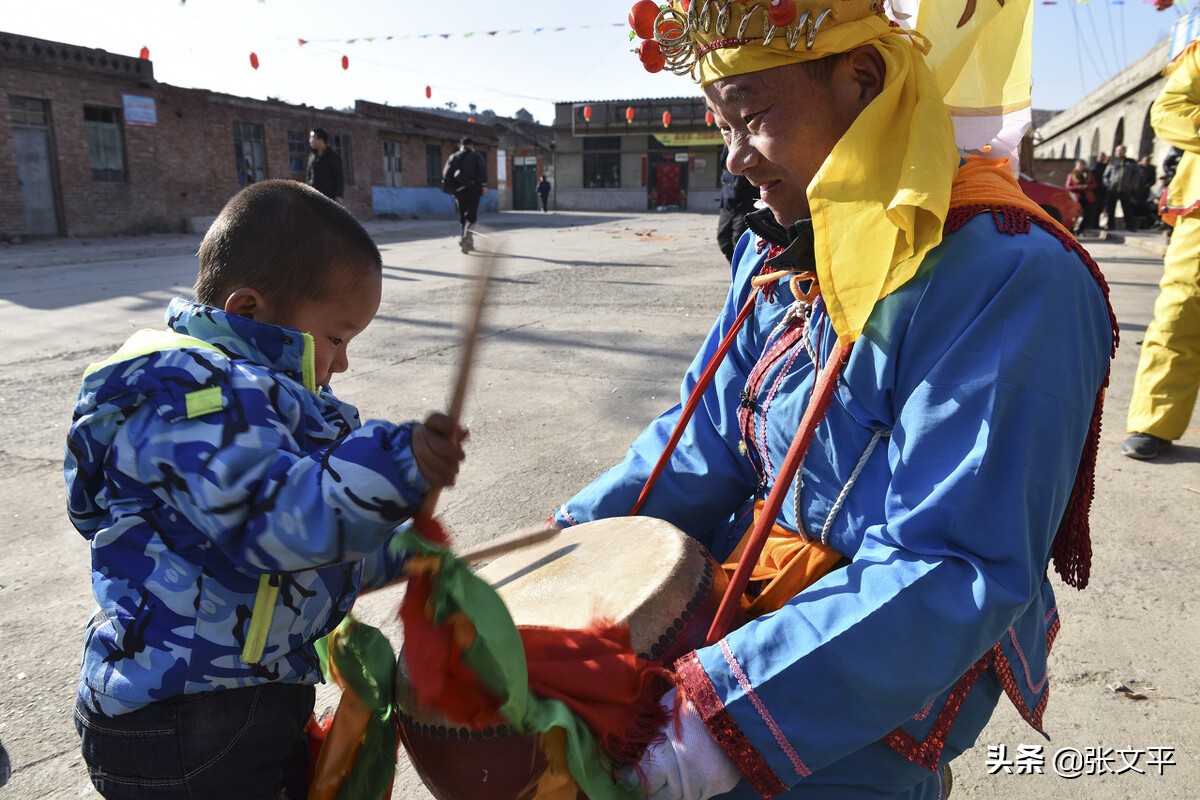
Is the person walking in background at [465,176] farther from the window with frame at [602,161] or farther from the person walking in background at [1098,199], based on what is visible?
the window with frame at [602,161]

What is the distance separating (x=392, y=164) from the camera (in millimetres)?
30109

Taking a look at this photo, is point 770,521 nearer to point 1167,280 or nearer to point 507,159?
point 1167,280

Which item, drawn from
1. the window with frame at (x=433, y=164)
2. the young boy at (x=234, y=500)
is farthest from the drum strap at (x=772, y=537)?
the window with frame at (x=433, y=164)

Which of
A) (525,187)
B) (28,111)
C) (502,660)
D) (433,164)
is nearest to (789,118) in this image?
(502,660)

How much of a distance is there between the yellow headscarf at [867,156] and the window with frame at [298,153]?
2603 centimetres

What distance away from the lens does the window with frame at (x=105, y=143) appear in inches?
782

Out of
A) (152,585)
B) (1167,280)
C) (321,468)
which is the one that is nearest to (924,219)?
(321,468)

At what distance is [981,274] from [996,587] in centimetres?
44

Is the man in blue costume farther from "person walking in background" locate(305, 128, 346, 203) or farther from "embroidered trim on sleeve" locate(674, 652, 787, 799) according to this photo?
"person walking in background" locate(305, 128, 346, 203)

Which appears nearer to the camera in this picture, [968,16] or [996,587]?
[996,587]

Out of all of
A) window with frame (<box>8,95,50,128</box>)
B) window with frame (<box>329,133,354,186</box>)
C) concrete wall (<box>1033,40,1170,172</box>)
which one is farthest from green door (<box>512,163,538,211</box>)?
window with frame (<box>8,95,50,128</box>)

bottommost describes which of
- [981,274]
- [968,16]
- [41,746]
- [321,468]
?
[41,746]

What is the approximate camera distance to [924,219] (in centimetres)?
128

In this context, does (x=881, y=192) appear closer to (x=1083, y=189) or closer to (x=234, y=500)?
(x=234, y=500)
